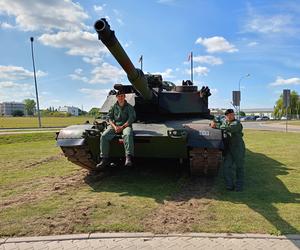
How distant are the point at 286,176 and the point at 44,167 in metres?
6.66

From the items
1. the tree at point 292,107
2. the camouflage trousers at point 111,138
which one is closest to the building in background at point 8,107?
the tree at point 292,107

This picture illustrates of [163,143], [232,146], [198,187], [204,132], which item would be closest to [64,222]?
[163,143]

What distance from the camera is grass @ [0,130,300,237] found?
5.83 m

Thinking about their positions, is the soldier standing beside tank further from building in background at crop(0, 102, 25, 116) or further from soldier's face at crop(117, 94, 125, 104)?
building in background at crop(0, 102, 25, 116)

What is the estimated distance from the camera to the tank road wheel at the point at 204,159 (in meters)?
8.02

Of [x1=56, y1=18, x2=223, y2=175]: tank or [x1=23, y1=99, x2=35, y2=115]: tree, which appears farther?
[x1=23, y1=99, x2=35, y2=115]: tree

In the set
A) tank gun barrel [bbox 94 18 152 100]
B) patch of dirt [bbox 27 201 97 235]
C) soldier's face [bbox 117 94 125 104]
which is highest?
tank gun barrel [bbox 94 18 152 100]

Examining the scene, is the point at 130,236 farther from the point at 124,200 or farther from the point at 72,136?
the point at 72,136

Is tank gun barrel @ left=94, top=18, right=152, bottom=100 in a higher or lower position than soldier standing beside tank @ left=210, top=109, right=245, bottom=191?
higher

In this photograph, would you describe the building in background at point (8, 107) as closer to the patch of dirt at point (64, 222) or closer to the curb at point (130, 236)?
the patch of dirt at point (64, 222)

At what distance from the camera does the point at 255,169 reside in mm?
10883

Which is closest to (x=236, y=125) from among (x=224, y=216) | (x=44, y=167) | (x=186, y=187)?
(x=186, y=187)

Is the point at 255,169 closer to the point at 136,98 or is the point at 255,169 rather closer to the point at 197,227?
the point at 136,98

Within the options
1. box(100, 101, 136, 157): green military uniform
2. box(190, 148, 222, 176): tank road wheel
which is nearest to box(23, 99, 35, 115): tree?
box(100, 101, 136, 157): green military uniform
